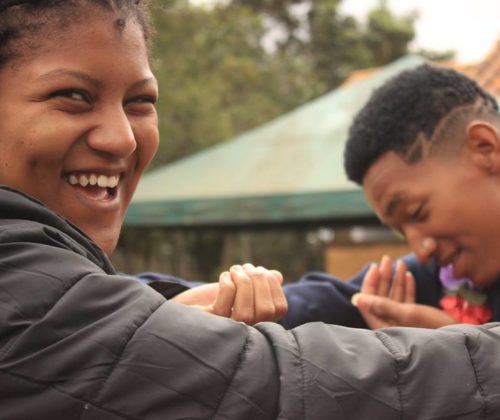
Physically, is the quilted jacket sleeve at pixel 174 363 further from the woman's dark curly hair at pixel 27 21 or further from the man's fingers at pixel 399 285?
the man's fingers at pixel 399 285

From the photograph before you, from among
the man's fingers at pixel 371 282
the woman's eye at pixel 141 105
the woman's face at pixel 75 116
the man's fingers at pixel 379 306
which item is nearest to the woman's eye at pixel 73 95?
the woman's face at pixel 75 116

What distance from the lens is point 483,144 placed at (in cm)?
262

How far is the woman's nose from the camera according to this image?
4.99ft

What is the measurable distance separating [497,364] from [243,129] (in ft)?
43.5

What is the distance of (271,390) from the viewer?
1.16m

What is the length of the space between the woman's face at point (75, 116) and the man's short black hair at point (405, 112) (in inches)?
46.4

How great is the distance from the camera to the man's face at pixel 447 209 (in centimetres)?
248

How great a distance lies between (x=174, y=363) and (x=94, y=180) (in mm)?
551

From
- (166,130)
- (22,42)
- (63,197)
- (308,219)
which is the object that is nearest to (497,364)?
(63,197)

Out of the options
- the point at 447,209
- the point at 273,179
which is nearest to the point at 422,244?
the point at 447,209

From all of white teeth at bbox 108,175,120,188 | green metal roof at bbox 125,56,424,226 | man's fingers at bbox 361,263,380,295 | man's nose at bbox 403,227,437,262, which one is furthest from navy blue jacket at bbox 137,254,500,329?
green metal roof at bbox 125,56,424,226

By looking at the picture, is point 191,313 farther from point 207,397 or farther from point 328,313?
point 328,313

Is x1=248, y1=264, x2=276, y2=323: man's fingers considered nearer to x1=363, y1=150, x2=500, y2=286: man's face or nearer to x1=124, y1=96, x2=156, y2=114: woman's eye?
x1=124, y1=96, x2=156, y2=114: woman's eye

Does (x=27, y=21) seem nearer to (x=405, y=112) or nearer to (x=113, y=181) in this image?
(x=113, y=181)
